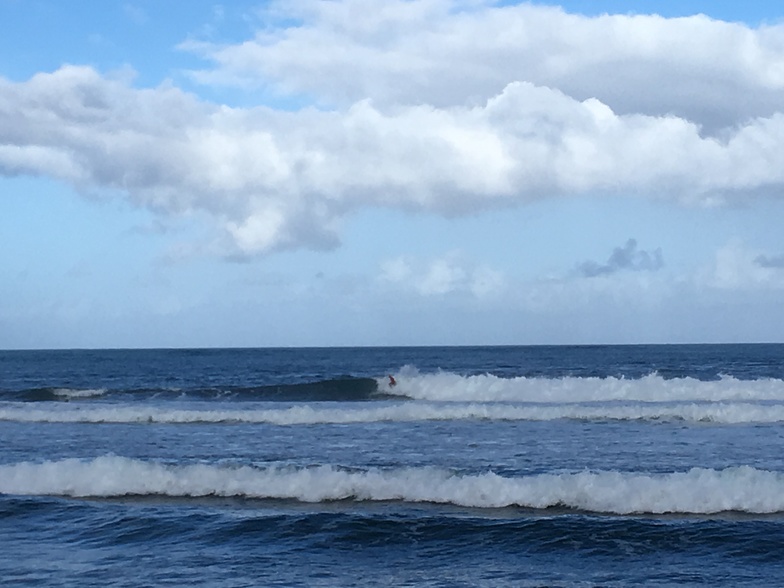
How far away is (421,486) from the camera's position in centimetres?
1625

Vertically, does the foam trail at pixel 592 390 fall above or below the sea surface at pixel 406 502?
above

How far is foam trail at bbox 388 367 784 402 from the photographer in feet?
124

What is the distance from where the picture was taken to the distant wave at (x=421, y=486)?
1507 cm

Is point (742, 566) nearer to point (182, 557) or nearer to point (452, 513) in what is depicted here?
point (452, 513)

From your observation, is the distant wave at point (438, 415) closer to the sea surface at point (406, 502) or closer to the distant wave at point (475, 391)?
the sea surface at point (406, 502)

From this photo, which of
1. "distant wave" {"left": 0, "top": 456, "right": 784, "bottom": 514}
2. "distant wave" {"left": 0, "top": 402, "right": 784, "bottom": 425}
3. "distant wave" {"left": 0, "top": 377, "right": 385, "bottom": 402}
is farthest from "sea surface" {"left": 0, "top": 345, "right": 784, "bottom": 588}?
"distant wave" {"left": 0, "top": 377, "right": 385, "bottom": 402}

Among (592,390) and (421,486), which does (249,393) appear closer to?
(592,390)

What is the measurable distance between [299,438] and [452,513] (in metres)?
10.8

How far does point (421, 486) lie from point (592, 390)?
24218 mm

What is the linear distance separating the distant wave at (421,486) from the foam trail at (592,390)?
2205 cm

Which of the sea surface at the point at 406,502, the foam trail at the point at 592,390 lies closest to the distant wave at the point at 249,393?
the foam trail at the point at 592,390

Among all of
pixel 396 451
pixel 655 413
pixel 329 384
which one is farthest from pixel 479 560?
pixel 329 384

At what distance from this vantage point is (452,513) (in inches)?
589

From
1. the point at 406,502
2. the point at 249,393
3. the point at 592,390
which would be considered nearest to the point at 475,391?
the point at 592,390
